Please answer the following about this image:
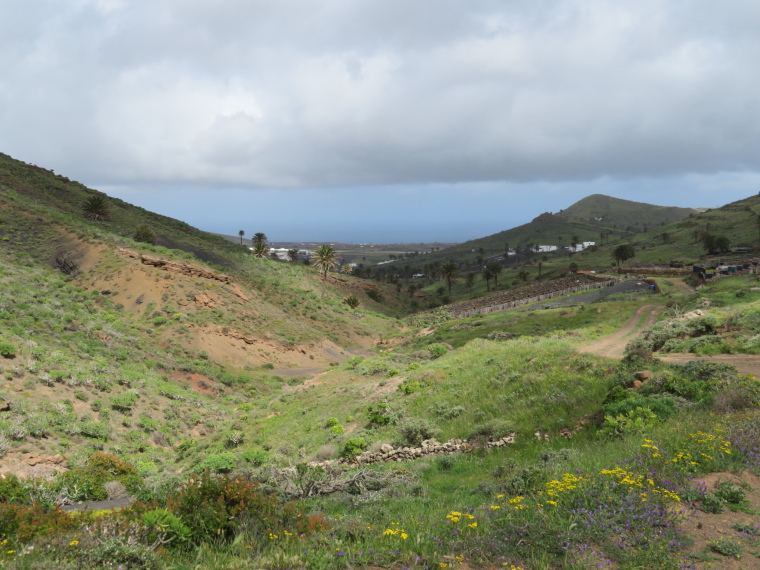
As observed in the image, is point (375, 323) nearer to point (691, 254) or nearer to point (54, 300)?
point (54, 300)

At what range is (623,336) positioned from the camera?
3247 cm

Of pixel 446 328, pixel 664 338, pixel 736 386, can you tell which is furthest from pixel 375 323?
pixel 736 386

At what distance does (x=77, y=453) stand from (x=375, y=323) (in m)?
49.9

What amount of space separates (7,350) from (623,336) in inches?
1569

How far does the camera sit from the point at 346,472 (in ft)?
40.6

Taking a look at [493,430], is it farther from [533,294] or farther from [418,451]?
[533,294]

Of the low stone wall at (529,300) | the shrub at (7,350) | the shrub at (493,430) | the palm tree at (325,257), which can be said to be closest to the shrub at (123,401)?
the shrub at (7,350)

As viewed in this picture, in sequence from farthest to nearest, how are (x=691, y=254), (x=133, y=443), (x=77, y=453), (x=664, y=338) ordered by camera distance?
1. (x=691, y=254)
2. (x=664, y=338)
3. (x=133, y=443)
4. (x=77, y=453)

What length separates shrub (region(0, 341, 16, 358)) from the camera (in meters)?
21.7

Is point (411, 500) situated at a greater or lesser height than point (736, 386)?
lesser

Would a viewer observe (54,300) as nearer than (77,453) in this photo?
No

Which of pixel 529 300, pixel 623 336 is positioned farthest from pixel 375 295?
pixel 623 336

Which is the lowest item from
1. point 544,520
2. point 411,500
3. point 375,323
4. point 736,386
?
point 375,323

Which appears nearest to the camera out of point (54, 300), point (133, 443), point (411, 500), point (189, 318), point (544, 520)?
point (544, 520)
